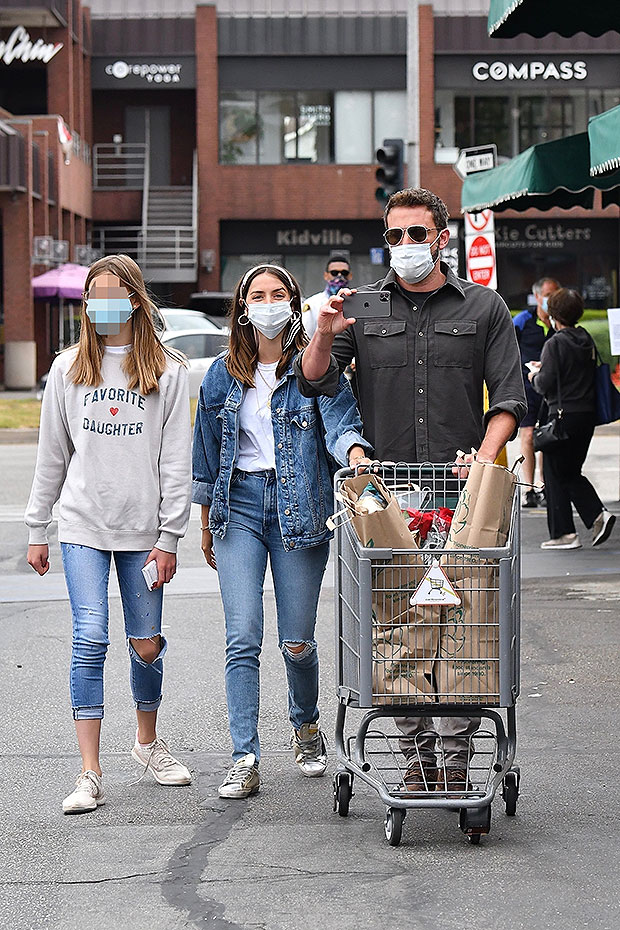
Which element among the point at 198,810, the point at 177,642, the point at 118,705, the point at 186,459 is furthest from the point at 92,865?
the point at 177,642

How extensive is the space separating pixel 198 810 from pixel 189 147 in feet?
155

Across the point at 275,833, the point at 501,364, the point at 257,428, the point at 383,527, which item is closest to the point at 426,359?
the point at 501,364

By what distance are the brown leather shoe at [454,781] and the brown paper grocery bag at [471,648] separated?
36 cm

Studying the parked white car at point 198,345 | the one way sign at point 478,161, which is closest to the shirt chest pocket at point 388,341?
the one way sign at point 478,161

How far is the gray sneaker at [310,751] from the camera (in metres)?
5.80

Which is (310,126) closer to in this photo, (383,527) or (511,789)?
(511,789)

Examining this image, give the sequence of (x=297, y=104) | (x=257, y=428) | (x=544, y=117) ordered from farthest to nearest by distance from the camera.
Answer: (x=544, y=117)
(x=297, y=104)
(x=257, y=428)

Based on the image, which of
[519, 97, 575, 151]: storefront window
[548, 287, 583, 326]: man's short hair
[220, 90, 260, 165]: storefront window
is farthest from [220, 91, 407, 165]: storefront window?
[548, 287, 583, 326]: man's short hair

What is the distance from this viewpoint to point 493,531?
479 cm

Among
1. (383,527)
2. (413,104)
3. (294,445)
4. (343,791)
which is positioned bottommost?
(343,791)

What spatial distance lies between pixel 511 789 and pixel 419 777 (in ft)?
1.09

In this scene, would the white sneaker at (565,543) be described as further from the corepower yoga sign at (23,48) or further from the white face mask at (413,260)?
the corepower yoga sign at (23,48)

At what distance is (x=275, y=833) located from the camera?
5.06 m

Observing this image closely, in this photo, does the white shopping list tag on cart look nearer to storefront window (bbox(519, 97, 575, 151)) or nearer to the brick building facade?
the brick building facade
